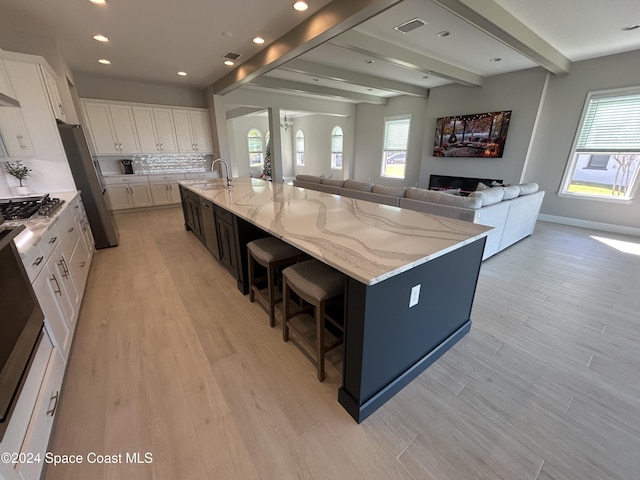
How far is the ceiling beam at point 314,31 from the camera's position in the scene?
234cm

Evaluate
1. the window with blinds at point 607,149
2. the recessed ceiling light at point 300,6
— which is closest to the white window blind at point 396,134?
the window with blinds at point 607,149

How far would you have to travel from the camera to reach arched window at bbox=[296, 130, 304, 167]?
11.8m

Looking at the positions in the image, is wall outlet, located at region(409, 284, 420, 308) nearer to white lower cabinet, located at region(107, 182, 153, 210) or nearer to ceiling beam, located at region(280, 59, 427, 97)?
ceiling beam, located at region(280, 59, 427, 97)

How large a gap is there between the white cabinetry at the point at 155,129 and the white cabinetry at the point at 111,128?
4.8 inches

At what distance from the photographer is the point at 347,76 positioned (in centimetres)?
505

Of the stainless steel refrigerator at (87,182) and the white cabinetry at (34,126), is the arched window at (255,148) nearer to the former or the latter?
the stainless steel refrigerator at (87,182)

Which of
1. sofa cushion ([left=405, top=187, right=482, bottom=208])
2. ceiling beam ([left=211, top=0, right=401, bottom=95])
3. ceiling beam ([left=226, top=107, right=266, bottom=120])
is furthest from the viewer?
ceiling beam ([left=226, top=107, right=266, bottom=120])

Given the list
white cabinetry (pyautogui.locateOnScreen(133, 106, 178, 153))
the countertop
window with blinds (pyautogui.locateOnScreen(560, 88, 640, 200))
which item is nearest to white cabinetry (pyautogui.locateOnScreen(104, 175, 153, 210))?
white cabinetry (pyautogui.locateOnScreen(133, 106, 178, 153))

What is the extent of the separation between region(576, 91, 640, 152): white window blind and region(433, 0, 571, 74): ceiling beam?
1128mm

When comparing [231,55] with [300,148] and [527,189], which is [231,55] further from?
[300,148]

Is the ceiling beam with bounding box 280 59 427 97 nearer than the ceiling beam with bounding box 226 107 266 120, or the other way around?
the ceiling beam with bounding box 280 59 427 97

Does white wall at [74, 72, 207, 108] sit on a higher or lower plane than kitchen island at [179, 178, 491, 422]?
higher

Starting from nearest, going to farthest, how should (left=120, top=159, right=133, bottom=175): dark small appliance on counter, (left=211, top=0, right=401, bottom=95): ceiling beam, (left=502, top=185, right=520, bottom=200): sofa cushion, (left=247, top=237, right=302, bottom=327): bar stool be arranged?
(left=247, top=237, right=302, bottom=327): bar stool, (left=211, top=0, right=401, bottom=95): ceiling beam, (left=502, top=185, right=520, bottom=200): sofa cushion, (left=120, top=159, right=133, bottom=175): dark small appliance on counter

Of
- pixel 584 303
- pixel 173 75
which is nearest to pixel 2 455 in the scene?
pixel 584 303
